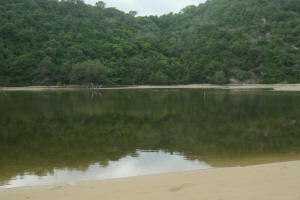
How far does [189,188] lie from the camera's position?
→ 5637 millimetres

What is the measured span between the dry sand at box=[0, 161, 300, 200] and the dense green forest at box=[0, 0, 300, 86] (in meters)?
75.8

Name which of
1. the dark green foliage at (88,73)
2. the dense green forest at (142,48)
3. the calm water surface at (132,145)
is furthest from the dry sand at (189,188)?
the dense green forest at (142,48)

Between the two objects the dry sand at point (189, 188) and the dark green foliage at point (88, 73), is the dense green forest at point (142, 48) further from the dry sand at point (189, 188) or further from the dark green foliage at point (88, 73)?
the dry sand at point (189, 188)

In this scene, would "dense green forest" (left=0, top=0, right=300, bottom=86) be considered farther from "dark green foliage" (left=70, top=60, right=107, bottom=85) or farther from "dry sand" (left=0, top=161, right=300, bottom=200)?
"dry sand" (left=0, top=161, right=300, bottom=200)

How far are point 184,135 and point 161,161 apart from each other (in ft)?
15.1

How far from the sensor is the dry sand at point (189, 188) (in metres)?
5.11

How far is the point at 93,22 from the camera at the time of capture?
122 m

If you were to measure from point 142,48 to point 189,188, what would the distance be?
343 feet

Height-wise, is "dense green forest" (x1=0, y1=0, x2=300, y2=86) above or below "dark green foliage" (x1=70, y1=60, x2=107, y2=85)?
above

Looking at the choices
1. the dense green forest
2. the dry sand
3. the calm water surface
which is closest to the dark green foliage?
the dense green forest

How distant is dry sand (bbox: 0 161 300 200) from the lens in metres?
5.11

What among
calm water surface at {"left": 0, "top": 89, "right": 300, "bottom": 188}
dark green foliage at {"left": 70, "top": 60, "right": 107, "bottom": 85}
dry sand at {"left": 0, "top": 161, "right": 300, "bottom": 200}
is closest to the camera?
dry sand at {"left": 0, "top": 161, "right": 300, "bottom": 200}

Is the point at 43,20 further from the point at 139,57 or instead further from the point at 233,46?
the point at 233,46

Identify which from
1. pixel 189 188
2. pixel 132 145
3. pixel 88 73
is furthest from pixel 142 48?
pixel 189 188
